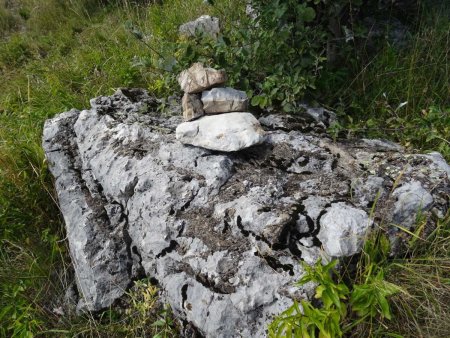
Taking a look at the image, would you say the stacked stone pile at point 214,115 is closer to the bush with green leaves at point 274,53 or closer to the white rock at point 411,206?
the bush with green leaves at point 274,53

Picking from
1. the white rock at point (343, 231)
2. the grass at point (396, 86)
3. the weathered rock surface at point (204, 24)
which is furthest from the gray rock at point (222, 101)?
the weathered rock surface at point (204, 24)

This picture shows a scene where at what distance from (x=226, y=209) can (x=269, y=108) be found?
111 centimetres

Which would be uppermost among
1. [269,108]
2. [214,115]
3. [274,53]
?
[274,53]

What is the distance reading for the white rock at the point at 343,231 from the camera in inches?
80.1

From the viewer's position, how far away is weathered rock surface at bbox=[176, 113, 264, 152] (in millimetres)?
2545

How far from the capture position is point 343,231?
6.75 ft

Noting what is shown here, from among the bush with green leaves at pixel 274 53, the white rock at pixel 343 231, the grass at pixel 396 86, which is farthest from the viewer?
the grass at pixel 396 86

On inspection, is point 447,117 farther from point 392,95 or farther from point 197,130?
point 197,130

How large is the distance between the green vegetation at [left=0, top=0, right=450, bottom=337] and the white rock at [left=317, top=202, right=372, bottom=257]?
0.26 feet

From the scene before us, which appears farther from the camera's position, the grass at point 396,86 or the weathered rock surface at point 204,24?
the weathered rock surface at point 204,24

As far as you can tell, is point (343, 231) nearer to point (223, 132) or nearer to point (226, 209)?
point (226, 209)

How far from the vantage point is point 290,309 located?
5.85ft

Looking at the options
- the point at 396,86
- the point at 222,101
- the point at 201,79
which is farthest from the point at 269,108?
the point at 396,86

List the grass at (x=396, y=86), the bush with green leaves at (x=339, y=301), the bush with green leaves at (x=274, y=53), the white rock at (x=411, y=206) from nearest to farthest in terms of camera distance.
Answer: the bush with green leaves at (x=339, y=301)
the white rock at (x=411, y=206)
the bush with green leaves at (x=274, y=53)
the grass at (x=396, y=86)
